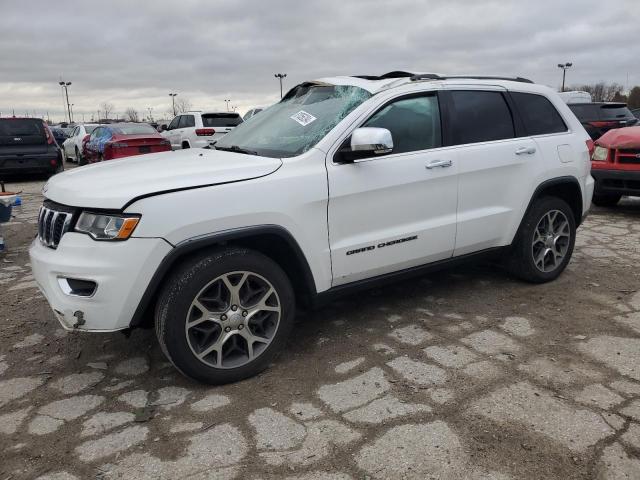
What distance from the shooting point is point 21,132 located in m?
12.6

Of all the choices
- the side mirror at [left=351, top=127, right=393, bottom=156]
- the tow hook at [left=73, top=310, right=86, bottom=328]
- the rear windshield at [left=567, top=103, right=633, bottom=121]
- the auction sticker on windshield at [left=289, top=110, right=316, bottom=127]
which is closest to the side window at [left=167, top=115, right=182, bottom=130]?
the rear windshield at [left=567, top=103, right=633, bottom=121]

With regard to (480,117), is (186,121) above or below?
above

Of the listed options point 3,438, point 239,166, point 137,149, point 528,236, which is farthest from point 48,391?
point 137,149

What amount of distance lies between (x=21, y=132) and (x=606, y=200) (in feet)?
41.8

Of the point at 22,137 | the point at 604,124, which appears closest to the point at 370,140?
the point at 22,137

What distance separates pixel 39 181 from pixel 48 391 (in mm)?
12250

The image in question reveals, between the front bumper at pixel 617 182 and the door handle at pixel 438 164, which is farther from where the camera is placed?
the front bumper at pixel 617 182

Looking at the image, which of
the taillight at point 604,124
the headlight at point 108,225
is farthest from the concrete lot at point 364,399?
the taillight at point 604,124

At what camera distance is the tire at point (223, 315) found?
280 cm

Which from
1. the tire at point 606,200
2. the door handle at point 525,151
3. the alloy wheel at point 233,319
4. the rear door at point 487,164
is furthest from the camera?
the tire at point 606,200

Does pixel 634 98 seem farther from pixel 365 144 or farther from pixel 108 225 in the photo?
pixel 108 225

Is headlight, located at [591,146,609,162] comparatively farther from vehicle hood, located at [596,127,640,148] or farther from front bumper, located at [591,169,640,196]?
front bumper, located at [591,169,640,196]

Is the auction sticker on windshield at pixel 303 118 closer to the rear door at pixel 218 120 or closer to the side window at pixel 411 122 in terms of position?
the side window at pixel 411 122

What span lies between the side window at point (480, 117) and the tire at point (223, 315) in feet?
6.06
